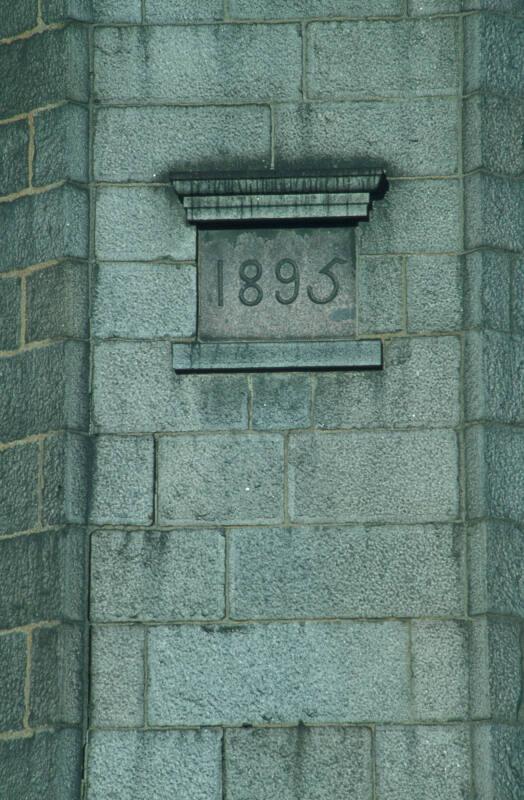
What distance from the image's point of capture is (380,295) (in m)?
6.64

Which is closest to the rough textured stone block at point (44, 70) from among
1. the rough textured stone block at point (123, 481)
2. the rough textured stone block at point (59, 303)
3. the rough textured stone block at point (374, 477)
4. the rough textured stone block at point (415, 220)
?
the rough textured stone block at point (59, 303)

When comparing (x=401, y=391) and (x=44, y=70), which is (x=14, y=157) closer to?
(x=44, y=70)

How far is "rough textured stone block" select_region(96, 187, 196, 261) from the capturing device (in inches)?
264

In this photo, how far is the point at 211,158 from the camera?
22.2 feet

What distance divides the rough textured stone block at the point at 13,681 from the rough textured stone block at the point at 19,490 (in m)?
0.43

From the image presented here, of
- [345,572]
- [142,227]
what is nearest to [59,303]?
[142,227]

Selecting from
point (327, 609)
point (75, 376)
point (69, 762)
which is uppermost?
point (75, 376)

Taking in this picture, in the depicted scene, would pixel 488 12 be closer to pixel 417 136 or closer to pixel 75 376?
pixel 417 136

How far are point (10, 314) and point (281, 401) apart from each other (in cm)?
113

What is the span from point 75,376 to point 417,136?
1.61 metres

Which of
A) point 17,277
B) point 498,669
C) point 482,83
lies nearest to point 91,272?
point 17,277

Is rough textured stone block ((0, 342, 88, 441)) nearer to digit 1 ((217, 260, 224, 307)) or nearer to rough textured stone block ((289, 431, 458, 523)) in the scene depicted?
digit 1 ((217, 260, 224, 307))

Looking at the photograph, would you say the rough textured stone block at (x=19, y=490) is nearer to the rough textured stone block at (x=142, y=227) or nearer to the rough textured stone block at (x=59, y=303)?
the rough textured stone block at (x=59, y=303)

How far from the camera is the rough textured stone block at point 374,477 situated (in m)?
6.45
